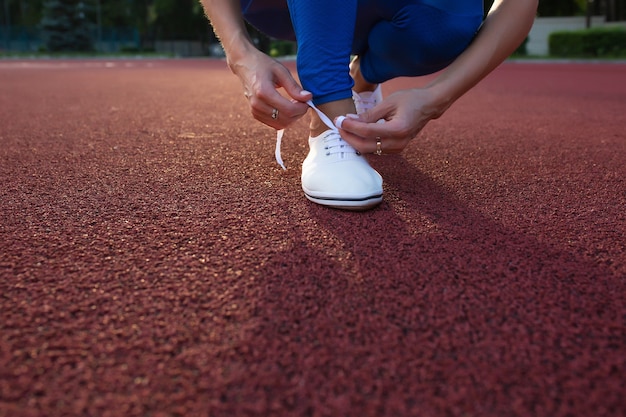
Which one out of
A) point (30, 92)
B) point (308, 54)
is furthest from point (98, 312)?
point (30, 92)

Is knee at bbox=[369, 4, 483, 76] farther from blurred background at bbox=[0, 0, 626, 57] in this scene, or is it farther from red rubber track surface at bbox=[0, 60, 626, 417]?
blurred background at bbox=[0, 0, 626, 57]

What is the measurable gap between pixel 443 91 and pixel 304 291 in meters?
0.68

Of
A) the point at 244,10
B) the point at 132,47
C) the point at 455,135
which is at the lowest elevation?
the point at 132,47

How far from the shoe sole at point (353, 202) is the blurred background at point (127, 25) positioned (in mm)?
17822

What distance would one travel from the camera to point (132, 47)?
2541 centimetres

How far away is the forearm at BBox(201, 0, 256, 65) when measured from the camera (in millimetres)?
1309

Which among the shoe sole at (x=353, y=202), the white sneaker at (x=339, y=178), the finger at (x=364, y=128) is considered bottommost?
the shoe sole at (x=353, y=202)

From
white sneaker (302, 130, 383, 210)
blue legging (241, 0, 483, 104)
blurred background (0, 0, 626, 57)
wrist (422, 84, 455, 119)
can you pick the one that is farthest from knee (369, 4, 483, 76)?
blurred background (0, 0, 626, 57)

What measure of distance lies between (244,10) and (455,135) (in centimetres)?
113

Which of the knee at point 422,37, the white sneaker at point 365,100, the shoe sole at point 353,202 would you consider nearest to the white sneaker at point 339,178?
the shoe sole at point 353,202

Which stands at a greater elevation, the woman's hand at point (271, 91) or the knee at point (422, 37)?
the knee at point (422, 37)

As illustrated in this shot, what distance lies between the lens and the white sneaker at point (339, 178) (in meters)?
1.19

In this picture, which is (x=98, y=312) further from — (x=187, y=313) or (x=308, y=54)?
(x=308, y=54)

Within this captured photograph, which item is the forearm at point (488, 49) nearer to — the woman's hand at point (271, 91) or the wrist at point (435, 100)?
the wrist at point (435, 100)
